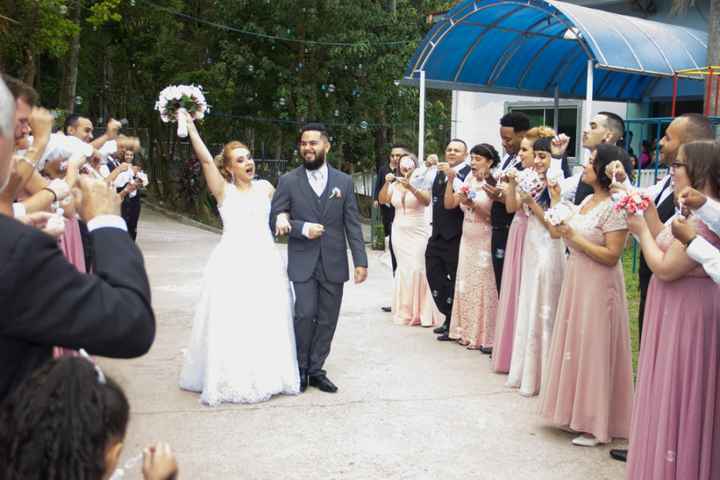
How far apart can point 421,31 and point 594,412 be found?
55.1 feet

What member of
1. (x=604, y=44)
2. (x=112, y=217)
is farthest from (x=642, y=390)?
(x=604, y=44)

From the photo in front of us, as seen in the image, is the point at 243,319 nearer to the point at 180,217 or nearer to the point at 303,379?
the point at 303,379

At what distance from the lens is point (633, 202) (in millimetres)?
4008

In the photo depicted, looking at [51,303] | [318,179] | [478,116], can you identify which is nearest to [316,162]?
[318,179]

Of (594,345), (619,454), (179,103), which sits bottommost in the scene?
(619,454)

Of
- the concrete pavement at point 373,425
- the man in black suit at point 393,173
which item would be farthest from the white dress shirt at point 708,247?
the man in black suit at point 393,173

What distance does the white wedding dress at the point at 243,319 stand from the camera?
5.96m

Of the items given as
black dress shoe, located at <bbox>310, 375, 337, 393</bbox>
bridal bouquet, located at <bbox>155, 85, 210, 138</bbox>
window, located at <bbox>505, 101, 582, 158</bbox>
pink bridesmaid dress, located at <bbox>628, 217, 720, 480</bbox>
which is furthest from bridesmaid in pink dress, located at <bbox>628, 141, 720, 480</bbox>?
window, located at <bbox>505, 101, 582, 158</bbox>

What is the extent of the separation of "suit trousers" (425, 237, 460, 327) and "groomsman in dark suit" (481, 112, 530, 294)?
0.76m

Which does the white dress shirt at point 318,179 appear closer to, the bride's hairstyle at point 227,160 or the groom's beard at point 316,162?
the groom's beard at point 316,162

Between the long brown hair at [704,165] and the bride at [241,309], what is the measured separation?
337 centimetres

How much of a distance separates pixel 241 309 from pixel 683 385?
3.32 m

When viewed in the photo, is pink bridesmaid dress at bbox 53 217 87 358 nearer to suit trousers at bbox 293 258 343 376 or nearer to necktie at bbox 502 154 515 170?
suit trousers at bbox 293 258 343 376

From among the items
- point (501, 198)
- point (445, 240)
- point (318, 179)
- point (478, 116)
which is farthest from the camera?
point (478, 116)
